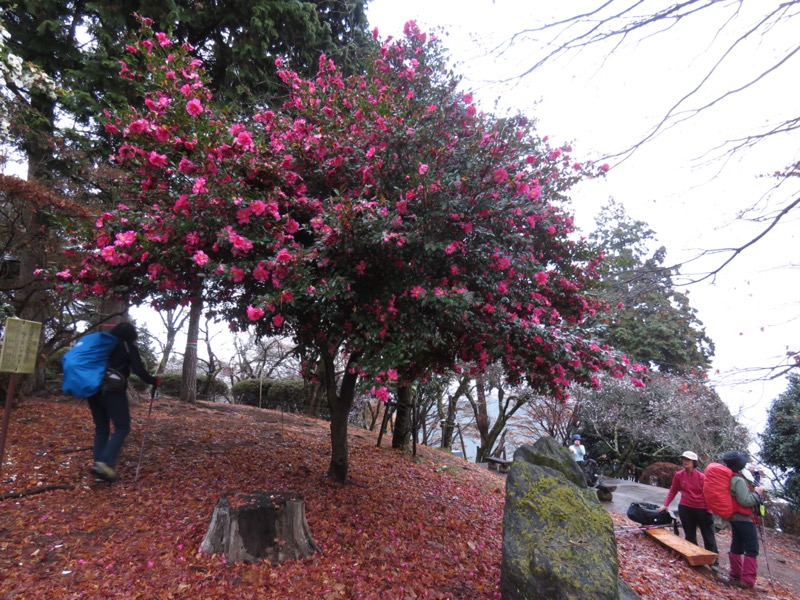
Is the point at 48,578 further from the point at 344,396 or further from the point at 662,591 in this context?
the point at 662,591

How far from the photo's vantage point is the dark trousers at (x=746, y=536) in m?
4.52

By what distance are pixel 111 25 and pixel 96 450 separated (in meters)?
6.60

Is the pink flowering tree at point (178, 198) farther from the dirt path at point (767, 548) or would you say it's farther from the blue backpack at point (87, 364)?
the dirt path at point (767, 548)

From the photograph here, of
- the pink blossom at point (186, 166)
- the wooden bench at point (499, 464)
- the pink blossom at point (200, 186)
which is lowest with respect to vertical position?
the wooden bench at point (499, 464)

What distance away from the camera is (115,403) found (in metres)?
3.73

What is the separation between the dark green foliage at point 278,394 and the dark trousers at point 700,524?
33.8 feet

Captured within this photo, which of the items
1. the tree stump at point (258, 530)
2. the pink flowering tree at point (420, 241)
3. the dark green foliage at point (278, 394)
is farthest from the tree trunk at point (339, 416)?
the dark green foliage at point (278, 394)

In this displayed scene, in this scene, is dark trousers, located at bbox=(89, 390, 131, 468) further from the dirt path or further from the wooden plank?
the dirt path

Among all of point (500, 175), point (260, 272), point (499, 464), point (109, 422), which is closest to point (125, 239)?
point (260, 272)

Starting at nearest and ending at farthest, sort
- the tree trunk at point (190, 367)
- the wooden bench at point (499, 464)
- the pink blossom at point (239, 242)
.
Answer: the pink blossom at point (239, 242), the tree trunk at point (190, 367), the wooden bench at point (499, 464)

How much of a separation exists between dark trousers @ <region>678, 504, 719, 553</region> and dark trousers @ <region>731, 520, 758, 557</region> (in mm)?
481

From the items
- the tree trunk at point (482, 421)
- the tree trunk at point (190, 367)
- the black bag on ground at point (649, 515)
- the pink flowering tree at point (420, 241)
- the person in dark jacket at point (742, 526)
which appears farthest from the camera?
the tree trunk at point (482, 421)

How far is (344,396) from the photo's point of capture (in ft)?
16.5

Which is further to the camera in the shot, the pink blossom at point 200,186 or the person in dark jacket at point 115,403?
the person in dark jacket at point 115,403
